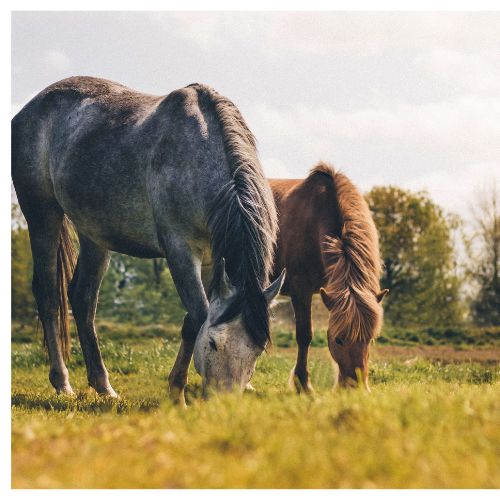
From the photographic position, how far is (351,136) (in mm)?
8211

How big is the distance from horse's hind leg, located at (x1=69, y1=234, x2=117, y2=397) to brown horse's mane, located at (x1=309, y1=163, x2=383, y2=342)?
2739 mm

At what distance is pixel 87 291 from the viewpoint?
26.2ft

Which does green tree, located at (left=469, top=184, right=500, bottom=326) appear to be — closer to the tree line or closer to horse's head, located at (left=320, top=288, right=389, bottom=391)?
the tree line

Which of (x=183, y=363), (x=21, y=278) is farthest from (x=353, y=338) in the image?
(x=21, y=278)

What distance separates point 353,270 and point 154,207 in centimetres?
198

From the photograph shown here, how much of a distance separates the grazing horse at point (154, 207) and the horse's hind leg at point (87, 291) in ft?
0.04

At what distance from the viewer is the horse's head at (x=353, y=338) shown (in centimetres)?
585

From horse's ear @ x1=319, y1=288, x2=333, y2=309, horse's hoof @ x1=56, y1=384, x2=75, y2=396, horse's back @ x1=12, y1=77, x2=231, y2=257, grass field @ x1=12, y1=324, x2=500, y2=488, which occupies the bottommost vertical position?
horse's hoof @ x1=56, y1=384, x2=75, y2=396

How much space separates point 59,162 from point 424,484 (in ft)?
18.9

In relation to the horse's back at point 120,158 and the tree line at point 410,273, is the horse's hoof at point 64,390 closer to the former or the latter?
the horse's back at point 120,158

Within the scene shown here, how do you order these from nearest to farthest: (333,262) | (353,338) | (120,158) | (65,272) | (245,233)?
(245,233), (353,338), (120,158), (333,262), (65,272)

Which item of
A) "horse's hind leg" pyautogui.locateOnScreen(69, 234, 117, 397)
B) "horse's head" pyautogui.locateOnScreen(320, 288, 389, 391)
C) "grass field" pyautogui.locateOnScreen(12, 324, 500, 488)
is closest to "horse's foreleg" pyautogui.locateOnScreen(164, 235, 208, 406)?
"horse's head" pyautogui.locateOnScreen(320, 288, 389, 391)

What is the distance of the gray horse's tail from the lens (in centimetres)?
803

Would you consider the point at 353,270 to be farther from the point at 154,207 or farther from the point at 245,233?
the point at 154,207
